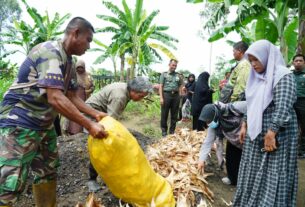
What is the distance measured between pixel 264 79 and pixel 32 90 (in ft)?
6.15

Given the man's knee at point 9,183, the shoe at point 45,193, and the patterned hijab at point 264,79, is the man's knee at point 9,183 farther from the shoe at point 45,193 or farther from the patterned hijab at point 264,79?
the patterned hijab at point 264,79

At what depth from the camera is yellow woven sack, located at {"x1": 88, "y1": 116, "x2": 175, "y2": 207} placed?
2.36 meters

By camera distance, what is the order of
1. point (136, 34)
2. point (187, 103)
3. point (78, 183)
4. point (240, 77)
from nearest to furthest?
point (78, 183)
point (240, 77)
point (187, 103)
point (136, 34)

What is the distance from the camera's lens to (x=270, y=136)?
2.53m

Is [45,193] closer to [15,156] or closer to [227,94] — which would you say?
[15,156]

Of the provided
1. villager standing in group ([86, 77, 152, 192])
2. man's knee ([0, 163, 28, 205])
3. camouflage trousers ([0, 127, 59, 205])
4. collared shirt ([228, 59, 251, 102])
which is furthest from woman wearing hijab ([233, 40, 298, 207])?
man's knee ([0, 163, 28, 205])

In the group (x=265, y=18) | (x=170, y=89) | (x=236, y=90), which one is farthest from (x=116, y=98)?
(x=265, y=18)

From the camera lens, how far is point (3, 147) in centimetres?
216

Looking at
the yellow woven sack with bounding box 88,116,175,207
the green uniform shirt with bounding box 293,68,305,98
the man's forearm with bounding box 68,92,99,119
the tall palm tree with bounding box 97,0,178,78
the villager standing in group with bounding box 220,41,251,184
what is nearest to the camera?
the yellow woven sack with bounding box 88,116,175,207

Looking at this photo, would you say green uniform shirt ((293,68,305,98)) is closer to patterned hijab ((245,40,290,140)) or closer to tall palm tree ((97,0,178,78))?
patterned hijab ((245,40,290,140))

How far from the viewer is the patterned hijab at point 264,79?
2.61 meters

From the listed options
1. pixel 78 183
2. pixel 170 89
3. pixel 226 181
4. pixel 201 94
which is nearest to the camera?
pixel 78 183

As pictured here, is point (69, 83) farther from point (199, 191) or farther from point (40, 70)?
point (199, 191)

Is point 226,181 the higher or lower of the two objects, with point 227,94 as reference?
lower
